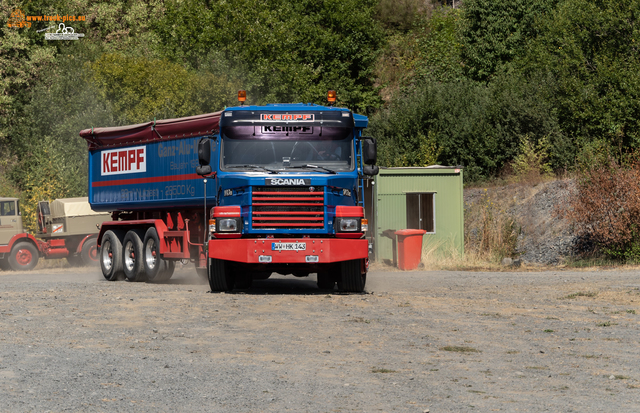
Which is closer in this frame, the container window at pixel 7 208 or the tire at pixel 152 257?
the tire at pixel 152 257

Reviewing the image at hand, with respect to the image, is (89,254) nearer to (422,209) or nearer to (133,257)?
(133,257)

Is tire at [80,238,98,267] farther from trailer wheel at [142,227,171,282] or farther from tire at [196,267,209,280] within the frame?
trailer wheel at [142,227,171,282]

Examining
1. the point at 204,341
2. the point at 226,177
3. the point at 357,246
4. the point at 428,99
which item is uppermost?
the point at 428,99

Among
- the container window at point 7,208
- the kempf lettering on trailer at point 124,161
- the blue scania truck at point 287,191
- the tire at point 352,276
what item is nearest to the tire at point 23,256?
the container window at point 7,208

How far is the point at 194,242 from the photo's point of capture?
19.1 m

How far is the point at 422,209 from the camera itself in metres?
27.4

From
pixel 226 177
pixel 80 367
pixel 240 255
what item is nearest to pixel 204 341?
pixel 80 367

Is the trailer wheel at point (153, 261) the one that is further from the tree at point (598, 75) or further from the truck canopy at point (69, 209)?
the tree at point (598, 75)

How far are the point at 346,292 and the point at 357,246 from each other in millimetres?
1672

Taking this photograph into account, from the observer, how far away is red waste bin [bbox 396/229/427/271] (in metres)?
25.2

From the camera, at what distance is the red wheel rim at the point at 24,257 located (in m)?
29.5

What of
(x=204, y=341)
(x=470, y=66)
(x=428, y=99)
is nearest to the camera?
(x=204, y=341)

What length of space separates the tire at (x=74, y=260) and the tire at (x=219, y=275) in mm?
15931

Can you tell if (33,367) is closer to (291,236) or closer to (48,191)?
(291,236)
